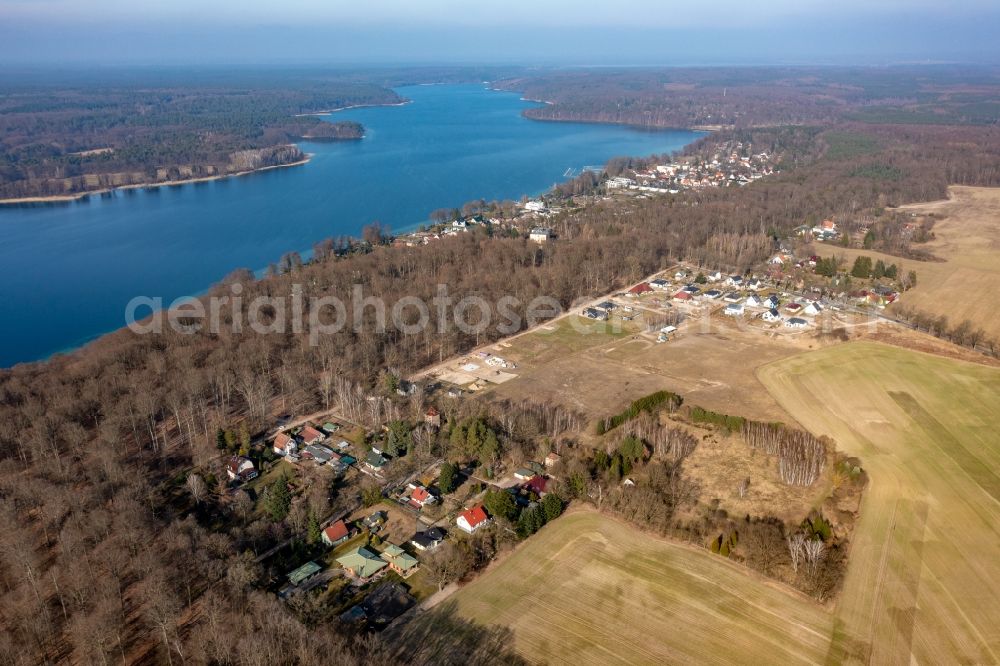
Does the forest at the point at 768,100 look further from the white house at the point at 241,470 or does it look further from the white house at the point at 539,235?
the white house at the point at 241,470

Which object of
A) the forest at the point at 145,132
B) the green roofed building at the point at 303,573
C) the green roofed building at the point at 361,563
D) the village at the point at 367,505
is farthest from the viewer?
the forest at the point at 145,132

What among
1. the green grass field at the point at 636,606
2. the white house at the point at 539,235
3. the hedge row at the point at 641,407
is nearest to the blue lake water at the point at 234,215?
the white house at the point at 539,235

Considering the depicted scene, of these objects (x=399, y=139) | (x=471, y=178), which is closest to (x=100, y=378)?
(x=471, y=178)

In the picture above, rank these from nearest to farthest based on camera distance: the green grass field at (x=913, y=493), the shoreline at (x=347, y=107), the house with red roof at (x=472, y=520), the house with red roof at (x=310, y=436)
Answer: the green grass field at (x=913, y=493) < the house with red roof at (x=472, y=520) < the house with red roof at (x=310, y=436) < the shoreline at (x=347, y=107)

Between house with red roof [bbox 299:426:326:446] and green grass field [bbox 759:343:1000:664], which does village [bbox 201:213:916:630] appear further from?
green grass field [bbox 759:343:1000:664]

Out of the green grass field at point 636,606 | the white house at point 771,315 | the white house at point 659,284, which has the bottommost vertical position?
the green grass field at point 636,606

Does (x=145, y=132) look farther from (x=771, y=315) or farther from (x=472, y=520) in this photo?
(x=472, y=520)

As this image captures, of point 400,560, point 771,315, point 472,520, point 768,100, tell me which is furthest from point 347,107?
point 400,560
